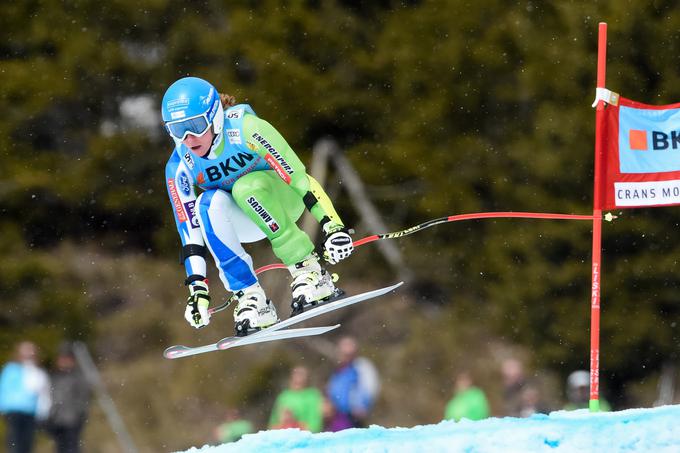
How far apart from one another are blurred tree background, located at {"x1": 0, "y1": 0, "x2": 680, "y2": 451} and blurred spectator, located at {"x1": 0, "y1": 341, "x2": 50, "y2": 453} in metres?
6.11

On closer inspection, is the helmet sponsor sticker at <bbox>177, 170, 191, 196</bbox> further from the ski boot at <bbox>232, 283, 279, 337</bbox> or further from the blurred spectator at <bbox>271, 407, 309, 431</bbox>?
the blurred spectator at <bbox>271, 407, 309, 431</bbox>

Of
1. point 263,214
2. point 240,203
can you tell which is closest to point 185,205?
point 240,203

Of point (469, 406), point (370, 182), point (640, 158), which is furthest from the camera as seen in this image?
point (370, 182)

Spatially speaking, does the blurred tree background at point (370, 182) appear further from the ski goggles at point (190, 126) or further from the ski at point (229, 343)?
the ski goggles at point (190, 126)

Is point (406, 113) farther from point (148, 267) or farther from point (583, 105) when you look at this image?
point (148, 267)

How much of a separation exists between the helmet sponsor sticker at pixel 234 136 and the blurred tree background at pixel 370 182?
9.97 meters

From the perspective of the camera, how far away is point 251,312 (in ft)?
29.5

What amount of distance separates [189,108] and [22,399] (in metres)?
4.61

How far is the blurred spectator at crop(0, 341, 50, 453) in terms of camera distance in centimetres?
1190

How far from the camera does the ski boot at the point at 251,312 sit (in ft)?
29.5

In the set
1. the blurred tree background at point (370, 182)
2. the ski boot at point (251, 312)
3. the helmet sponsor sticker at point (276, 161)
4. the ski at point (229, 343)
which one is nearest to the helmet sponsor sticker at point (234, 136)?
the helmet sponsor sticker at point (276, 161)

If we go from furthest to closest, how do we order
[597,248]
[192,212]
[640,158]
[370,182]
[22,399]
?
[370,182] < [22,399] < [640,158] < [597,248] < [192,212]

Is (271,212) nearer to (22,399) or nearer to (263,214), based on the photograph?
(263,214)

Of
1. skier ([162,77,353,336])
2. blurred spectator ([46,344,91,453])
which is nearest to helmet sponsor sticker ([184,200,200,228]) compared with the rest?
skier ([162,77,353,336])
